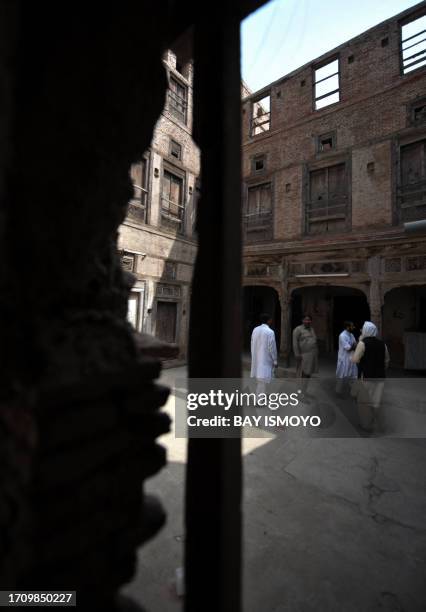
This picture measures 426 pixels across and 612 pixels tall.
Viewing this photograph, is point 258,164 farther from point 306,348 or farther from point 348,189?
point 306,348

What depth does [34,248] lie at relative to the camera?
793 mm

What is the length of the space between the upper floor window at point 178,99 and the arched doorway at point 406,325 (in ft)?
34.8

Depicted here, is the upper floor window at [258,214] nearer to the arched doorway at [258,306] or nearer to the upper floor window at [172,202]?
the upper floor window at [172,202]

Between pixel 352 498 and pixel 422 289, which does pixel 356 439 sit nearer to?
pixel 352 498

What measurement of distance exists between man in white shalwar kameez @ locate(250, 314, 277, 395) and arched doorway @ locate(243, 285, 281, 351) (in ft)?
27.7

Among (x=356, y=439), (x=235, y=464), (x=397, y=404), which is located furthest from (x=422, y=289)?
(x=235, y=464)

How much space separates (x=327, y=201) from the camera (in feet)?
33.9

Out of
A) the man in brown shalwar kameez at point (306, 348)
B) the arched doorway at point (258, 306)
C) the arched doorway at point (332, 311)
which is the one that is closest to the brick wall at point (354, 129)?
the arched doorway at point (332, 311)

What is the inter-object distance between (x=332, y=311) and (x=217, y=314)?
12869mm

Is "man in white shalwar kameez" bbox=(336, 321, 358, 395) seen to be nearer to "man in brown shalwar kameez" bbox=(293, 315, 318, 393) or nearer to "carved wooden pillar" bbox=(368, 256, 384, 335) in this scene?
"man in brown shalwar kameez" bbox=(293, 315, 318, 393)

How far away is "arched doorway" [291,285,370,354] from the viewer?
1251 centimetres

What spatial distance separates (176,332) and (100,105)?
10.8 meters

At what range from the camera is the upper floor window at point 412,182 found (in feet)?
28.2

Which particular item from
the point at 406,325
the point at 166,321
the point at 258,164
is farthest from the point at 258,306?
the point at 258,164
